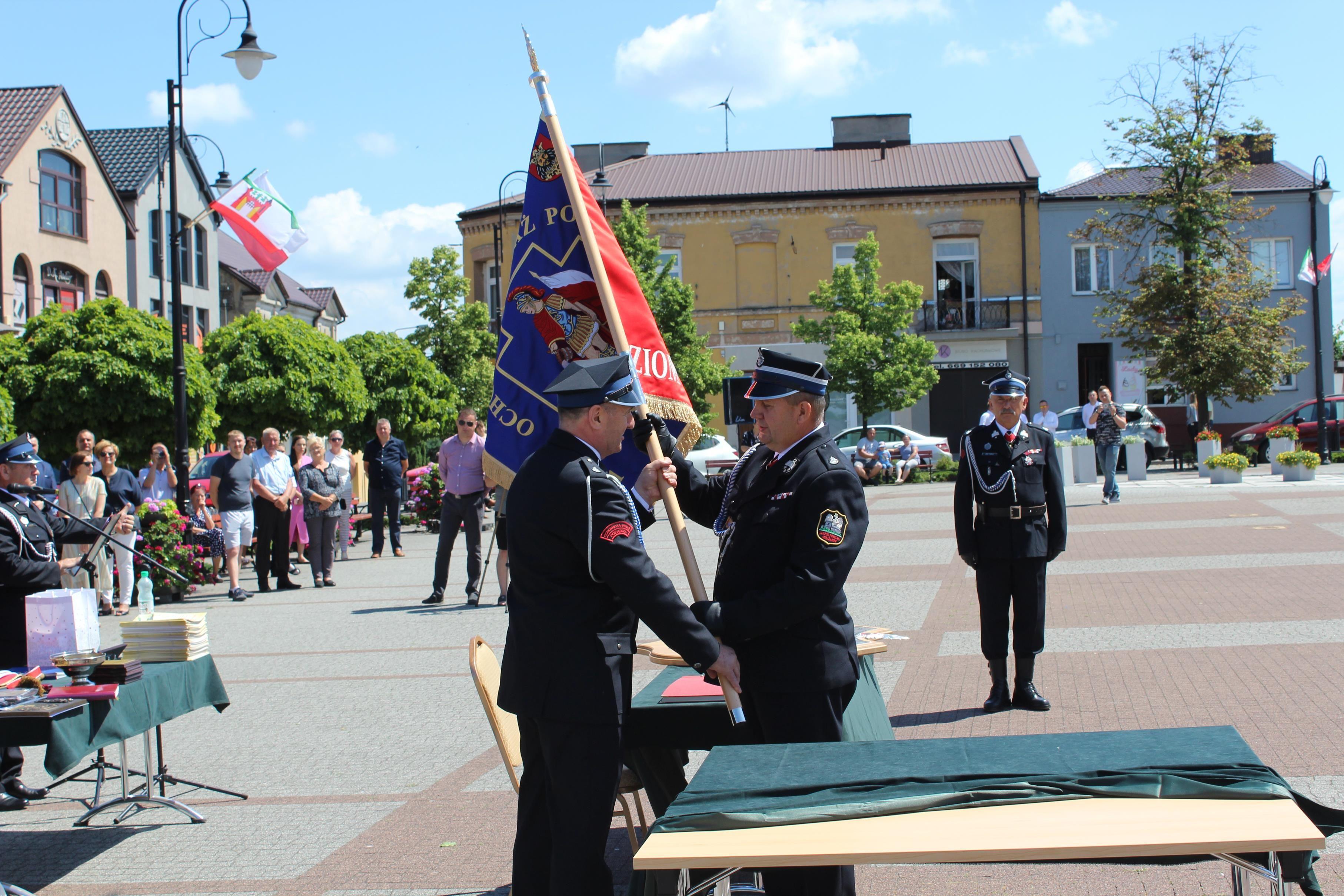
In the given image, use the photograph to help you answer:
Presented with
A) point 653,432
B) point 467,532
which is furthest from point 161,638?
point 467,532

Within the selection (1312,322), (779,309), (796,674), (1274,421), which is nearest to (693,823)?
(796,674)

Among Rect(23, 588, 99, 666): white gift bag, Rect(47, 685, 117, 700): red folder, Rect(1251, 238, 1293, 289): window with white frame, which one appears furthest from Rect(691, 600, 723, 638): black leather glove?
Rect(1251, 238, 1293, 289): window with white frame

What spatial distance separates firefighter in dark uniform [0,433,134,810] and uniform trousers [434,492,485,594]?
6.06m

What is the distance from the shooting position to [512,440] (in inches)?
210

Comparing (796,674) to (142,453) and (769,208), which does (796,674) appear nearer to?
(142,453)

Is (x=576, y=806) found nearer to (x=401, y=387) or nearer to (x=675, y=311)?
(x=401, y=387)

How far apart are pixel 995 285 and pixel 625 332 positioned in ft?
128

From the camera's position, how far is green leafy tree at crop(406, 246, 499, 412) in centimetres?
4350

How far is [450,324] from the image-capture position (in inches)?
1727

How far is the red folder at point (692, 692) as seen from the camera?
182 inches

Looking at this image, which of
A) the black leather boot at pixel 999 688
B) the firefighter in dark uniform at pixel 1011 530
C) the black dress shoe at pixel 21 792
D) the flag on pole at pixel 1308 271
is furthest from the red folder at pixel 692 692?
the flag on pole at pixel 1308 271

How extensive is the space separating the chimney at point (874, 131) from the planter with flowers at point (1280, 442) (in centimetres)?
2315

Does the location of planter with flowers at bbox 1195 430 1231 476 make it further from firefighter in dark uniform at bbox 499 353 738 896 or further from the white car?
firefighter in dark uniform at bbox 499 353 738 896

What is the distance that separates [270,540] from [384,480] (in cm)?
288
